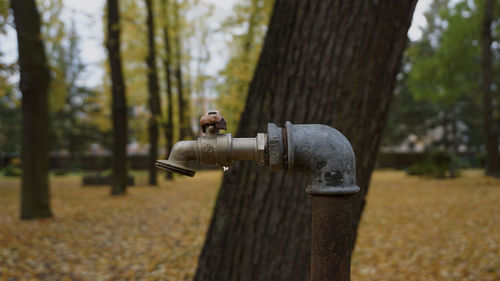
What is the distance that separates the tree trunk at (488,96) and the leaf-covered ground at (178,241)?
6.46 m

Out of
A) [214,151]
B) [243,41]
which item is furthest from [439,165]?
[214,151]

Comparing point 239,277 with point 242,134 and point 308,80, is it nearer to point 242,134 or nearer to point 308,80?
point 242,134

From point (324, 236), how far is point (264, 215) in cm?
101

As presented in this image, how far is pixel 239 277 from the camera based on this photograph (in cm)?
227

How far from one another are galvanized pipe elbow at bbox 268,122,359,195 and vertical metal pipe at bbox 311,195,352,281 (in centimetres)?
4

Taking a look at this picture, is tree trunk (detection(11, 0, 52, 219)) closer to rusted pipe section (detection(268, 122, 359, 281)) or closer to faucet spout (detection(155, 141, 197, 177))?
faucet spout (detection(155, 141, 197, 177))

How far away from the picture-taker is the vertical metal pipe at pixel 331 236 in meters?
1.24

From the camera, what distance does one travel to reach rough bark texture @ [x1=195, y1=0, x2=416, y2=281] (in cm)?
209

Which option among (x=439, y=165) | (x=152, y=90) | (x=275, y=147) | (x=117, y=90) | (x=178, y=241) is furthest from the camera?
(x=439, y=165)

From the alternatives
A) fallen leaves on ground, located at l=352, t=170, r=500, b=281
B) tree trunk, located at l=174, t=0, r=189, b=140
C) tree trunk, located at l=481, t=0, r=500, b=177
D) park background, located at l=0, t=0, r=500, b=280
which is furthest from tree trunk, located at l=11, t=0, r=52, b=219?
tree trunk, located at l=481, t=0, r=500, b=177

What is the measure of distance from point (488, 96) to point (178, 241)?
14888 mm

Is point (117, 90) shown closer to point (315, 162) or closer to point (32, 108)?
point (32, 108)

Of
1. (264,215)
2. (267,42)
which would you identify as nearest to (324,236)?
(264,215)

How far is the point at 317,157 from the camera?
1253mm
